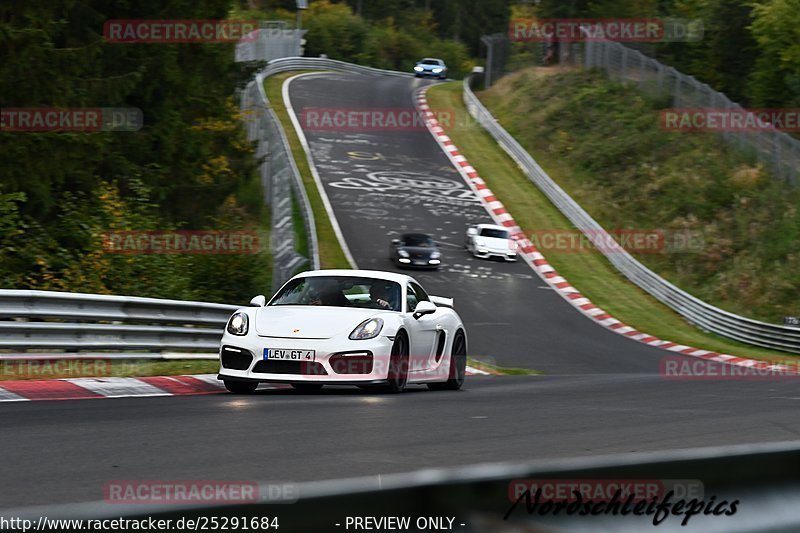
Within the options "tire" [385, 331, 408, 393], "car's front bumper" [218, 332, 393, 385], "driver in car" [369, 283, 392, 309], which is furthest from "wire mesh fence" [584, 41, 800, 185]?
"car's front bumper" [218, 332, 393, 385]

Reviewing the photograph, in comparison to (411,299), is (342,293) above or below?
above

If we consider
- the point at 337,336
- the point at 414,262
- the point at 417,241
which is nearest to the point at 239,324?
the point at 337,336

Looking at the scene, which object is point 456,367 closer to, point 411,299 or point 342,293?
point 411,299

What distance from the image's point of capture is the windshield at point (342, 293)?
12.0 m

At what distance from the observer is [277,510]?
8.59 feet

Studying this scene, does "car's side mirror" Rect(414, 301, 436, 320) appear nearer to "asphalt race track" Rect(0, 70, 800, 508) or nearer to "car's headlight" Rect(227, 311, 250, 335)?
"asphalt race track" Rect(0, 70, 800, 508)

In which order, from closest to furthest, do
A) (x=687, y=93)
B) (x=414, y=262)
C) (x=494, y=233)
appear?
1. (x=414, y=262)
2. (x=494, y=233)
3. (x=687, y=93)

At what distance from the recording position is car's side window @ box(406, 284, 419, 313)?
12213 millimetres

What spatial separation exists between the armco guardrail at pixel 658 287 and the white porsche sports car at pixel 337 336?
56.6 ft

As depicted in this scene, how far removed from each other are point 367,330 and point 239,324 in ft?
3.98

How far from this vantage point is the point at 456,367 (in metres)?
13.2

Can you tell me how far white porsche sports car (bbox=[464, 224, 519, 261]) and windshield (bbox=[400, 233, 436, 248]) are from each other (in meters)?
2.22

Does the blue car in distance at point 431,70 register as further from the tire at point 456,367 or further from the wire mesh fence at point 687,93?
the tire at point 456,367

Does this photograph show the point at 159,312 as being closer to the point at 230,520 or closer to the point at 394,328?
the point at 394,328
